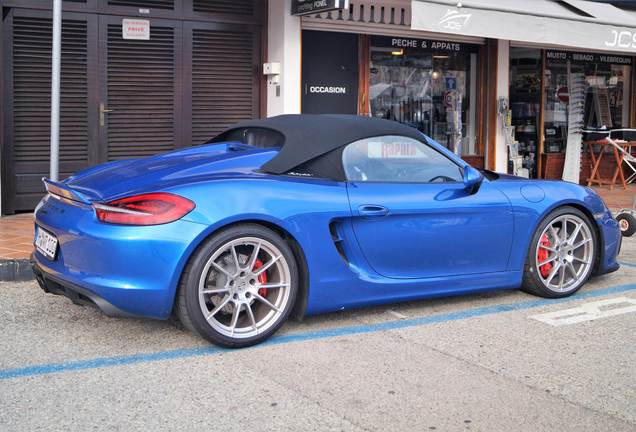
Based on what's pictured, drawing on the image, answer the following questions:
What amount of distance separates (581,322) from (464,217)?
105 cm

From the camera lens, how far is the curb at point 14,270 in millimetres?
6406

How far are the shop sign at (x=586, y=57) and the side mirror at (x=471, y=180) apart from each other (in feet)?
29.7

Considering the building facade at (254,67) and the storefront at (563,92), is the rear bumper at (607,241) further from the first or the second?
the storefront at (563,92)

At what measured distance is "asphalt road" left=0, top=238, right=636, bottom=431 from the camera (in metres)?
3.63

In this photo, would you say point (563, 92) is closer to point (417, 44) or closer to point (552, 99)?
point (552, 99)

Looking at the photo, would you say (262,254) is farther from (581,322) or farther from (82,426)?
(581,322)

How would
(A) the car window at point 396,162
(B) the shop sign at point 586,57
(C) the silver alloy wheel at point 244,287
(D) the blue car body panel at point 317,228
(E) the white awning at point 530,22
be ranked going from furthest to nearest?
(B) the shop sign at point 586,57 → (E) the white awning at point 530,22 → (A) the car window at point 396,162 → (C) the silver alloy wheel at point 244,287 → (D) the blue car body panel at point 317,228

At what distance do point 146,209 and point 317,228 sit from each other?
3.39ft

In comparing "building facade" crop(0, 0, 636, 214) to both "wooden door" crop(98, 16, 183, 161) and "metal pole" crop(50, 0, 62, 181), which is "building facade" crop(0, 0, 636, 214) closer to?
"wooden door" crop(98, 16, 183, 161)

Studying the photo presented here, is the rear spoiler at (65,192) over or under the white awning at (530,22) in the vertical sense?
under

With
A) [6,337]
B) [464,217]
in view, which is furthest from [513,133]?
[6,337]

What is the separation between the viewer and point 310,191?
16.1ft

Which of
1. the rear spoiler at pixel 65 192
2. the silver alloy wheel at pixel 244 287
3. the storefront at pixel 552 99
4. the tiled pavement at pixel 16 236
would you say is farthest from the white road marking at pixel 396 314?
the storefront at pixel 552 99

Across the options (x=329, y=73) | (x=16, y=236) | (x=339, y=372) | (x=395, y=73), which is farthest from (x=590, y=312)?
(x=395, y=73)
